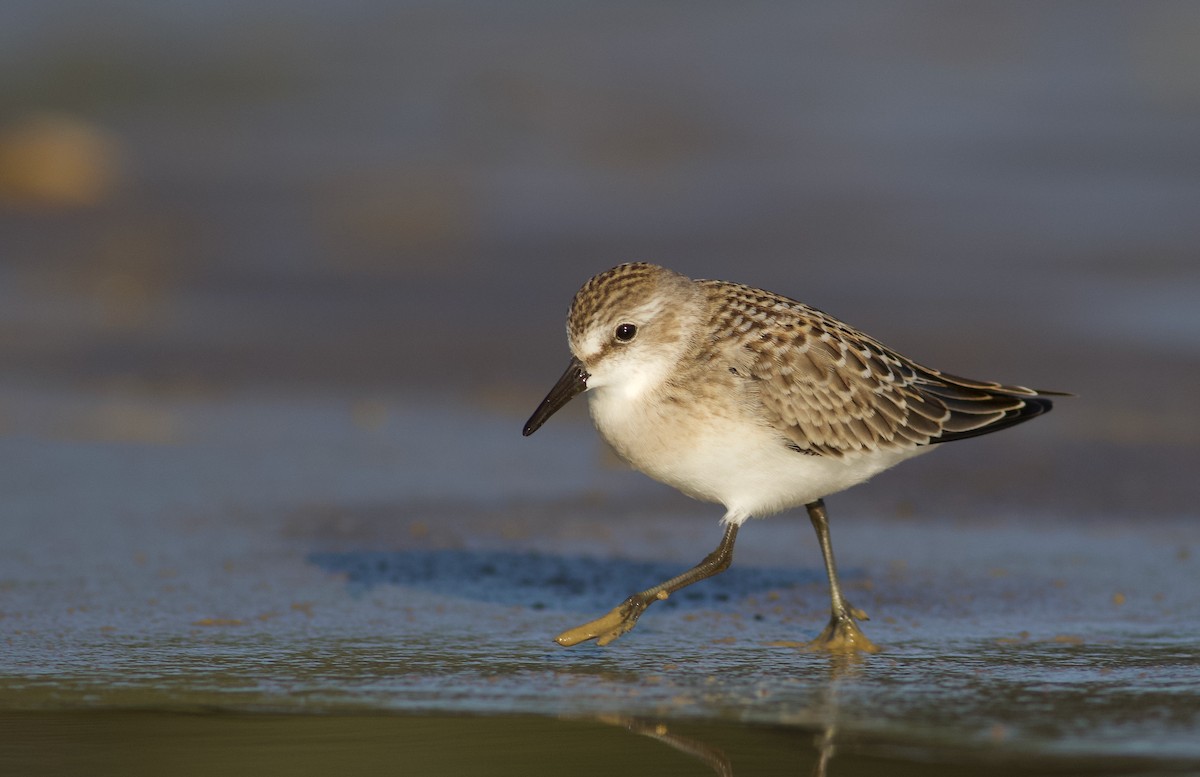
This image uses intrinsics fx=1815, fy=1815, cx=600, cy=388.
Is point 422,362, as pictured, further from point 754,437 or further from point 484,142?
point 484,142

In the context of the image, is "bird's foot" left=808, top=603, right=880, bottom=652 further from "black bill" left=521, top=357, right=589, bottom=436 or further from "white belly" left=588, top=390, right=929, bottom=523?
"black bill" left=521, top=357, right=589, bottom=436

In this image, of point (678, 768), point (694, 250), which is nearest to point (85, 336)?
point (694, 250)

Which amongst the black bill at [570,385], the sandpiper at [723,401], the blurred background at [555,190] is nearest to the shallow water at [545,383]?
the blurred background at [555,190]

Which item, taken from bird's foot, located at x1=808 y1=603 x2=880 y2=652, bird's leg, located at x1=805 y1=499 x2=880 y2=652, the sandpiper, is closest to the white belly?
the sandpiper

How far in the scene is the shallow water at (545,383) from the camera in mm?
6535

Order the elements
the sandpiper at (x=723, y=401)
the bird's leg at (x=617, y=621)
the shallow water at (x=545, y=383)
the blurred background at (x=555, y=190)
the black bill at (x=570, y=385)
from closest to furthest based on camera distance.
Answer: the shallow water at (x=545, y=383)
the bird's leg at (x=617, y=621)
the sandpiper at (x=723, y=401)
the black bill at (x=570, y=385)
the blurred background at (x=555, y=190)

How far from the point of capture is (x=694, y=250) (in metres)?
16.3

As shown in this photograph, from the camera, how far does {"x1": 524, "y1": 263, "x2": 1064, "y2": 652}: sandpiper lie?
292 inches

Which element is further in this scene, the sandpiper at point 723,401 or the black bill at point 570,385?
the black bill at point 570,385

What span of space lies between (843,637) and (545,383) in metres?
5.30

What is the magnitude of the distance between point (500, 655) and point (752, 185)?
12.4 m

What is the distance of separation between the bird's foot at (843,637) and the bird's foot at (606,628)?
31.1 inches

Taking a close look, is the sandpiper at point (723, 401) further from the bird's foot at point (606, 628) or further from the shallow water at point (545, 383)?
the shallow water at point (545, 383)

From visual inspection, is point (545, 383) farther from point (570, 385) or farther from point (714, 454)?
point (714, 454)
